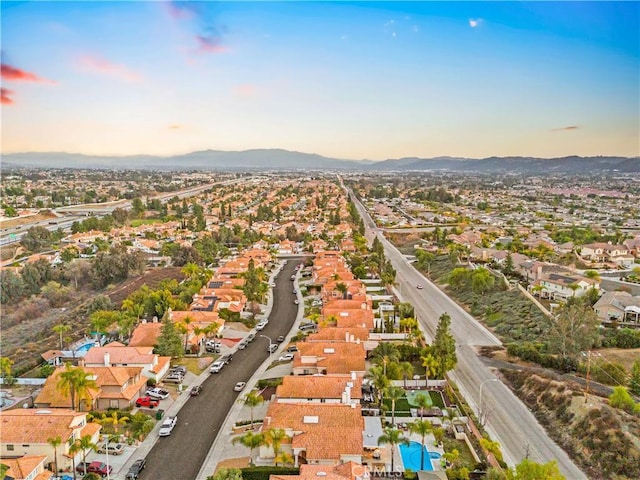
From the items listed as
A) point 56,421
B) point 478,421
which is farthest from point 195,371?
point 478,421

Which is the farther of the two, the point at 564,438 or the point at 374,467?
the point at 564,438

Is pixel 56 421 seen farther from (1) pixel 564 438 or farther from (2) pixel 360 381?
(1) pixel 564 438

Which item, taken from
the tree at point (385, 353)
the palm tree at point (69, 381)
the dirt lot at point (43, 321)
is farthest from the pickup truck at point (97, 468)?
the tree at point (385, 353)

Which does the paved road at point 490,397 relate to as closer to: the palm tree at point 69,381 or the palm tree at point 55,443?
the palm tree at point 55,443

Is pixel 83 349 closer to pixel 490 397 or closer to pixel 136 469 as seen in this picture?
pixel 136 469

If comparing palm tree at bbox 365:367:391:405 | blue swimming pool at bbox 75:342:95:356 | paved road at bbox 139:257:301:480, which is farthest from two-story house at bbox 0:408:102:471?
palm tree at bbox 365:367:391:405
